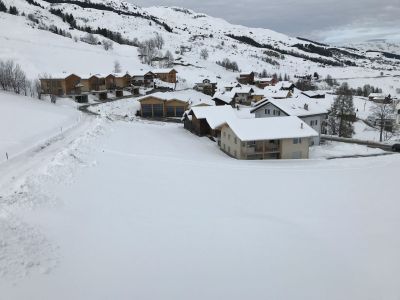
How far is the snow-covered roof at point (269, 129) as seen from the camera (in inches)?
1407

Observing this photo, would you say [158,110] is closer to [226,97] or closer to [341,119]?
[226,97]

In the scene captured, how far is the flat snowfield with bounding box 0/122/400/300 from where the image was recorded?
12.6 meters

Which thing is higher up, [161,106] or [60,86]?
[60,86]

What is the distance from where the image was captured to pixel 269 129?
37.1m

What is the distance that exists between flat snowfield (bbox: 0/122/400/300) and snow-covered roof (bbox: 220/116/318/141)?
6334 millimetres

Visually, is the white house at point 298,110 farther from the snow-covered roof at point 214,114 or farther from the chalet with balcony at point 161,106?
the chalet with balcony at point 161,106

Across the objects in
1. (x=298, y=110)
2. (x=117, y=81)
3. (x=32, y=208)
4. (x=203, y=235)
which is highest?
(x=117, y=81)

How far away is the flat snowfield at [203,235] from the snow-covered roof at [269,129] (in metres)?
6.33

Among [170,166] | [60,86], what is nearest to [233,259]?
[170,166]

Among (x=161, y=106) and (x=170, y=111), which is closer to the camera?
(x=161, y=106)

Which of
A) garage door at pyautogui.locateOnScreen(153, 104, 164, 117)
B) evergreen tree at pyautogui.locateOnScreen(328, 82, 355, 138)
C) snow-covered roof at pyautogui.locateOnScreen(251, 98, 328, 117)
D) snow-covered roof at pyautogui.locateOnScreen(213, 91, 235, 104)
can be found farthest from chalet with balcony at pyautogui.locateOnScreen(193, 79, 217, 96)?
snow-covered roof at pyautogui.locateOnScreen(251, 98, 328, 117)

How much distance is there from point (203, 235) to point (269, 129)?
22121mm

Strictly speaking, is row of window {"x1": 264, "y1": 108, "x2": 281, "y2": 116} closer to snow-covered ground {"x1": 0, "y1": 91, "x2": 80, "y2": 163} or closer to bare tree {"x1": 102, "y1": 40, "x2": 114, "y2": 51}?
snow-covered ground {"x1": 0, "y1": 91, "x2": 80, "y2": 163}

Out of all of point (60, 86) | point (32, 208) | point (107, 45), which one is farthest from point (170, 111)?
point (107, 45)
